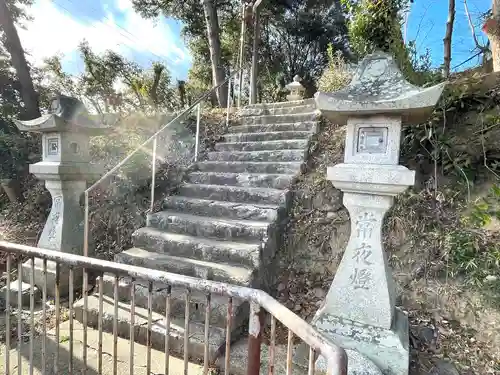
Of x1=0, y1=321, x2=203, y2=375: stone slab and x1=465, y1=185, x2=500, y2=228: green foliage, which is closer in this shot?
x1=0, y1=321, x2=203, y2=375: stone slab

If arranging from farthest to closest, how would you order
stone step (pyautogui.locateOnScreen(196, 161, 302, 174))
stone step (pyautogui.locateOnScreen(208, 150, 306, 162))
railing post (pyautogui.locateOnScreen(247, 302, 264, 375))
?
stone step (pyautogui.locateOnScreen(208, 150, 306, 162)), stone step (pyautogui.locateOnScreen(196, 161, 302, 174)), railing post (pyautogui.locateOnScreen(247, 302, 264, 375))

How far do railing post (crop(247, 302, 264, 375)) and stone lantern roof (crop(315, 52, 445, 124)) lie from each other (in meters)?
1.48

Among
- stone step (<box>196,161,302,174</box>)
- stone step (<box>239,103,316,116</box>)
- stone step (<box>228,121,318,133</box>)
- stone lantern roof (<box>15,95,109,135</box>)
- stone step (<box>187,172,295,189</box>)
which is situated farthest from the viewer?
stone step (<box>239,103,316,116</box>)

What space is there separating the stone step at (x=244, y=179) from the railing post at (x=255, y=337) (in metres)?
2.69

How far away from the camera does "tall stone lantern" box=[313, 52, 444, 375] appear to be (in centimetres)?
201

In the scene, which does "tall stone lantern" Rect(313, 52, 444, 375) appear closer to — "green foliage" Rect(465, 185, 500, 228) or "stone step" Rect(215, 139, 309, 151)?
"green foliage" Rect(465, 185, 500, 228)

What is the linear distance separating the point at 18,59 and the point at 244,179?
16.9ft

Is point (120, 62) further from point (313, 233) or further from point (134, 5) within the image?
point (313, 233)

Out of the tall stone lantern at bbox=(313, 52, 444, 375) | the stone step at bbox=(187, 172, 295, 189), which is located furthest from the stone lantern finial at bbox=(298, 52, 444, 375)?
the stone step at bbox=(187, 172, 295, 189)

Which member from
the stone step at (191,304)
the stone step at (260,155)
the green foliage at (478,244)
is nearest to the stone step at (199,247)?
the stone step at (191,304)

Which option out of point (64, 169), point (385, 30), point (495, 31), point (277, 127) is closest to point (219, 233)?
point (64, 169)

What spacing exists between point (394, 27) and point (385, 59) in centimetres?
232

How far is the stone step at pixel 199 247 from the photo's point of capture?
2943mm

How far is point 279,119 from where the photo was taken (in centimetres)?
535
